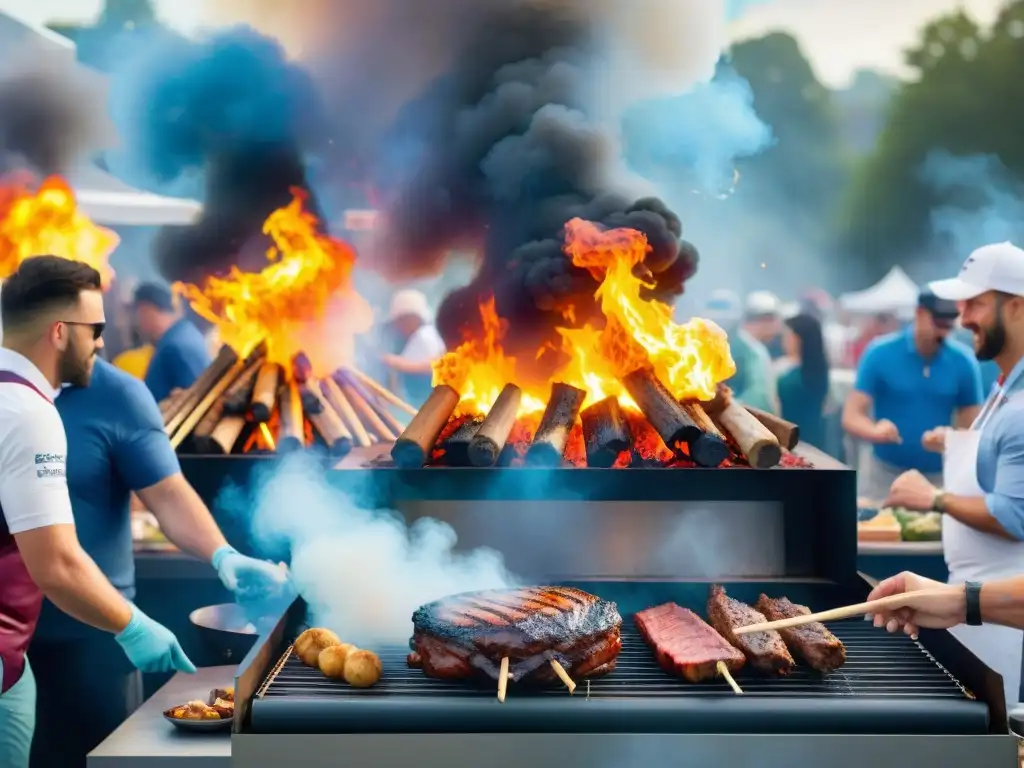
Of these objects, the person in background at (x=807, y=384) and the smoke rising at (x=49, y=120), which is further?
the person in background at (x=807, y=384)

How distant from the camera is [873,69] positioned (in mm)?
18453

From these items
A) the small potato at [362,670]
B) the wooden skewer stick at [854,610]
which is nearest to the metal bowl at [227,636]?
the small potato at [362,670]

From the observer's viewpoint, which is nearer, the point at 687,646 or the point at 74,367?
the point at 687,646

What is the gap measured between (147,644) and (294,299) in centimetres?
284

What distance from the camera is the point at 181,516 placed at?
445 centimetres

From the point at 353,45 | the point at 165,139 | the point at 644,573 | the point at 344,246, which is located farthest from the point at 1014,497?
the point at 165,139

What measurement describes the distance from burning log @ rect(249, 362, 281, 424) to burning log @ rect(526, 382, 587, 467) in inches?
62.2

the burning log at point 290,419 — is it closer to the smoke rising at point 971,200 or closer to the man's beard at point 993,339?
the man's beard at point 993,339

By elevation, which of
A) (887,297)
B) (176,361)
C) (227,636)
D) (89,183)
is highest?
(89,183)

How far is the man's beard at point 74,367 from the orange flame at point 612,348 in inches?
69.7

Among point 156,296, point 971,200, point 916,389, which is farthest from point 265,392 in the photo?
point 971,200

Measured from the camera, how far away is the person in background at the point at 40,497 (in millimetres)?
3297

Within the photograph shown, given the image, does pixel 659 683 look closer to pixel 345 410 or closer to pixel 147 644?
pixel 147 644

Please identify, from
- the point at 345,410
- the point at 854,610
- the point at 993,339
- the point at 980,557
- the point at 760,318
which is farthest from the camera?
the point at 760,318
